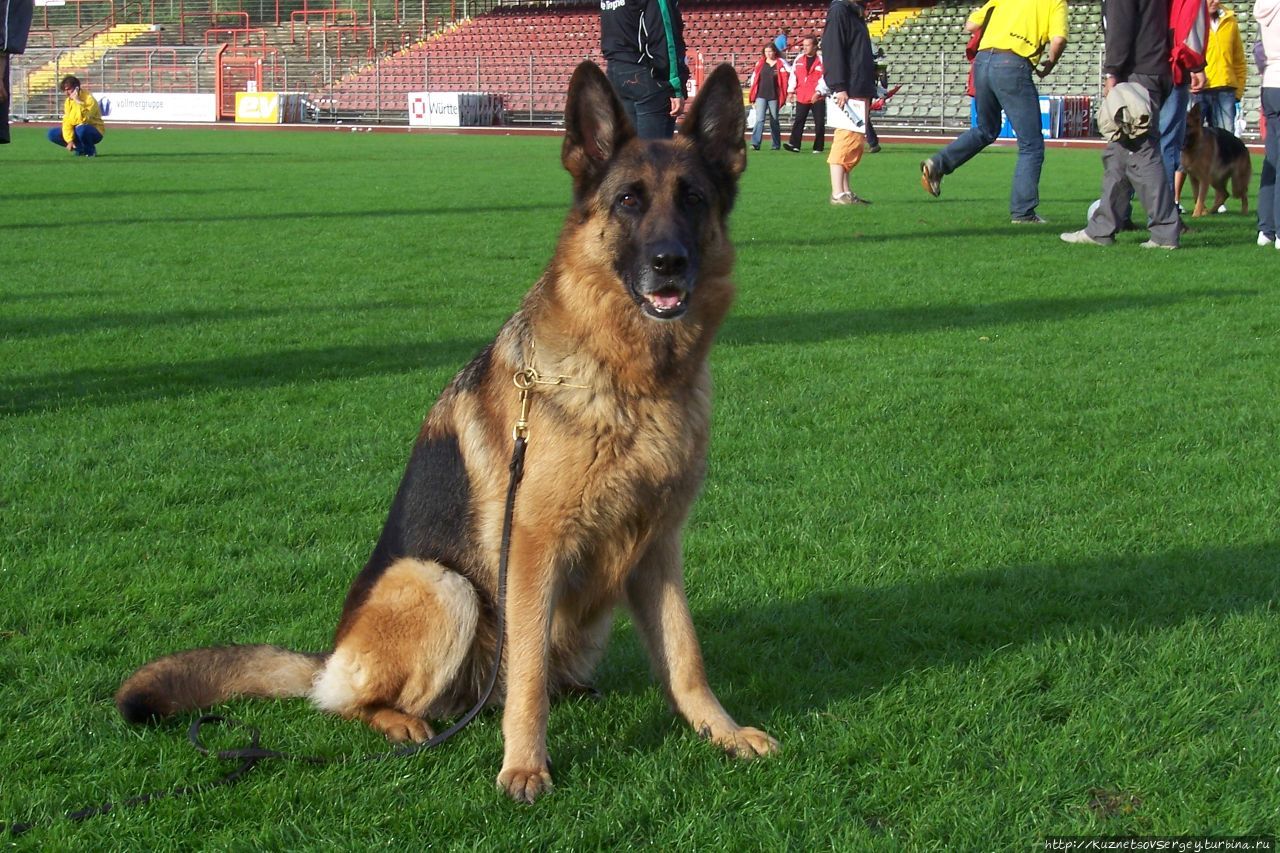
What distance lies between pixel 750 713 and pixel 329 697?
1136 mm

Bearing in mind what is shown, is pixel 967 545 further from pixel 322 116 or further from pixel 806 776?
pixel 322 116

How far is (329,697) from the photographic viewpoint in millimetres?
3295

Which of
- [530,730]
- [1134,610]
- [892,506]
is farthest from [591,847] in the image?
[892,506]

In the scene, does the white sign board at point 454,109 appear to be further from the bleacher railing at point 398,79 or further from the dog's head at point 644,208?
the dog's head at point 644,208

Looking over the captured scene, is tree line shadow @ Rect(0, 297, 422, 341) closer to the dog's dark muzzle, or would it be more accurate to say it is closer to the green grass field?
the green grass field

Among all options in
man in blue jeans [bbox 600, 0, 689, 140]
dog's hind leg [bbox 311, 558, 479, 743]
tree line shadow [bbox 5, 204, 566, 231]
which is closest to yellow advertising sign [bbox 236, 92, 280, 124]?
tree line shadow [bbox 5, 204, 566, 231]

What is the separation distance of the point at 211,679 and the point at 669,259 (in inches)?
63.4

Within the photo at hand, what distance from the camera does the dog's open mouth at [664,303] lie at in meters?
3.21

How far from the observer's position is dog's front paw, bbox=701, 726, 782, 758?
3230 millimetres

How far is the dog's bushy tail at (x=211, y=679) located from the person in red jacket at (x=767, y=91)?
1198 inches

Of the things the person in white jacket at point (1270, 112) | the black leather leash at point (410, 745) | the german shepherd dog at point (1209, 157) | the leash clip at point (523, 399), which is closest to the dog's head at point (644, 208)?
the leash clip at point (523, 399)

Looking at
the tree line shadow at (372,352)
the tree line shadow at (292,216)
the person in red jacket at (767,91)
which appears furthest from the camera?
the person in red jacket at (767,91)

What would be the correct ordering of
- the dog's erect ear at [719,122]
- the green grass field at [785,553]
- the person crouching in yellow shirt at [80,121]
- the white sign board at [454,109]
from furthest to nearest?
1. the white sign board at [454,109]
2. the person crouching in yellow shirt at [80,121]
3. the dog's erect ear at [719,122]
4. the green grass field at [785,553]

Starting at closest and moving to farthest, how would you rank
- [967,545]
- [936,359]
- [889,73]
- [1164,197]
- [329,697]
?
[329,697] → [967,545] → [936,359] → [1164,197] → [889,73]
